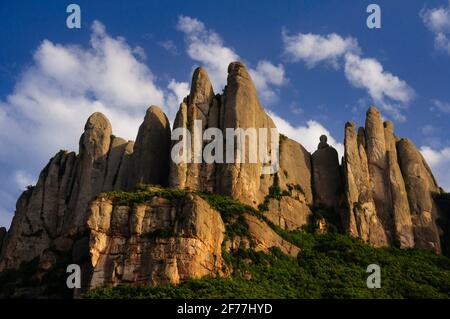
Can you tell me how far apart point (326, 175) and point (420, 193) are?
333 inches

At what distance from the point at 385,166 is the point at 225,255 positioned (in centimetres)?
2240

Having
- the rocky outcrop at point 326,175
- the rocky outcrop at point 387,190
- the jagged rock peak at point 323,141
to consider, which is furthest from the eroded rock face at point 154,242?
the jagged rock peak at point 323,141

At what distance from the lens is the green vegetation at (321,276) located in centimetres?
6222

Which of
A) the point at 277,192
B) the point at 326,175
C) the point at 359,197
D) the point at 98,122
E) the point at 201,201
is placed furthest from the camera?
the point at 98,122

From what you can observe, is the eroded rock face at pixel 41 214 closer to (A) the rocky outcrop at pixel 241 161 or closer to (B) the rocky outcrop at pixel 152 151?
(B) the rocky outcrop at pixel 152 151

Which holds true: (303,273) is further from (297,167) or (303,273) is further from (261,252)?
(297,167)

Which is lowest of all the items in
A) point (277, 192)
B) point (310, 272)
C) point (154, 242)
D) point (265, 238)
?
point (310, 272)

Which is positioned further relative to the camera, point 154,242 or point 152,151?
point 152,151

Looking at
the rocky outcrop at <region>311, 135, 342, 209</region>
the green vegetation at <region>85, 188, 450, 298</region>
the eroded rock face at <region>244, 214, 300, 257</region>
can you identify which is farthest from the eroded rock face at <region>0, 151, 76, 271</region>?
the rocky outcrop at <region>311, 135, 342, 209</region>

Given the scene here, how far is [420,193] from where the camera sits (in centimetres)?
8344

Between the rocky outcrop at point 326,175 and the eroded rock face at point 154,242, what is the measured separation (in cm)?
1757

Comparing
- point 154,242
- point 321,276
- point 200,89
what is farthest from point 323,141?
point 154,242

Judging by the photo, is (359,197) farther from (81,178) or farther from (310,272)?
(81,178)
